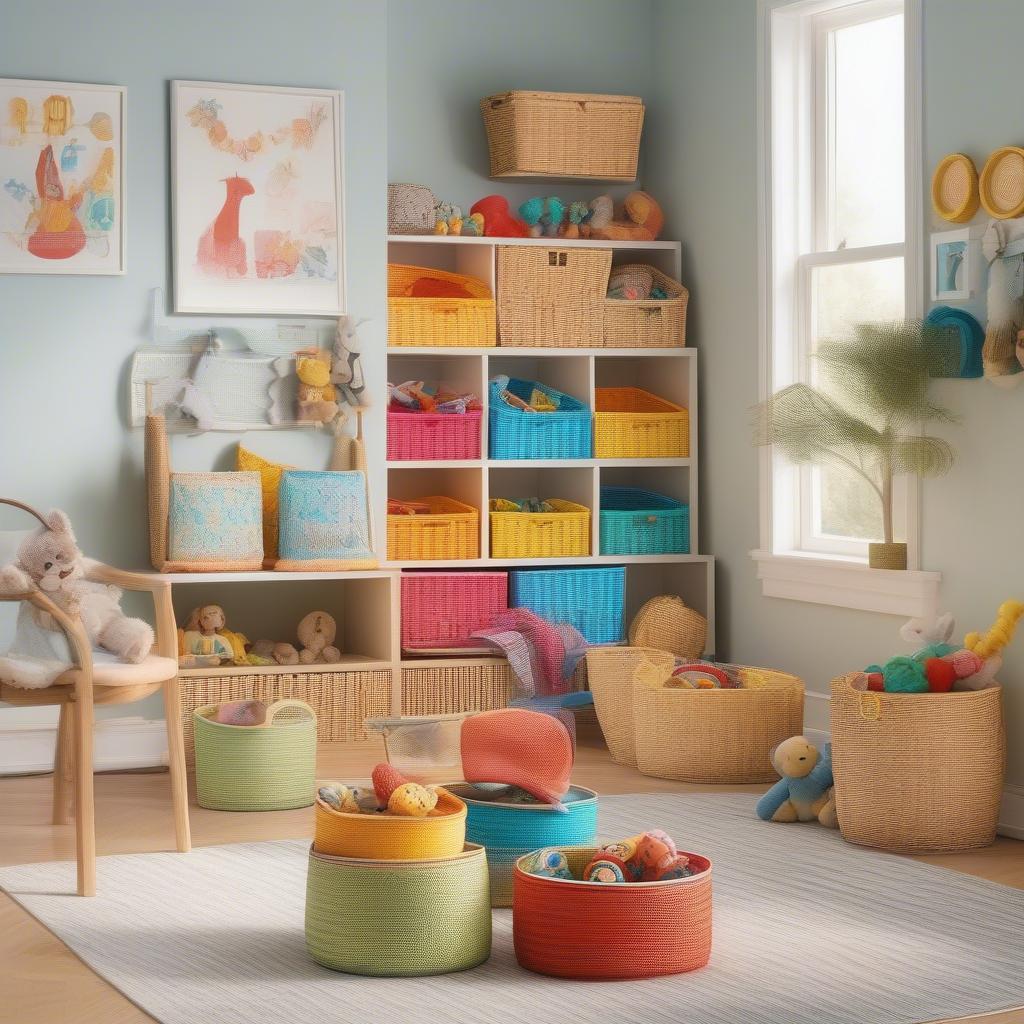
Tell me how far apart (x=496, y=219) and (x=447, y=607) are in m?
1.25

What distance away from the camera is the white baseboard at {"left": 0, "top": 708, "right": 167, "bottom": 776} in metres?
4.50

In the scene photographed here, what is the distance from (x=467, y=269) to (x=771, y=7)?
1.25m

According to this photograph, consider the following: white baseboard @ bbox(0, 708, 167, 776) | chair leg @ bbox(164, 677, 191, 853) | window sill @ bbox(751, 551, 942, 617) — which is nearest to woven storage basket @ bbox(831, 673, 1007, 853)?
window sill @ bbox(751, 551, 942, 617)

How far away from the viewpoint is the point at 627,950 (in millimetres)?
2766

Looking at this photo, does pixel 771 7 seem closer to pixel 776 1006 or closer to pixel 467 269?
pixel 467 269

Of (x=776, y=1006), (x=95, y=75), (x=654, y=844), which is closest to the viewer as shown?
(x=776, y=1006)

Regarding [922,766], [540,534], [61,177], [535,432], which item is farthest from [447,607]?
[922,766]

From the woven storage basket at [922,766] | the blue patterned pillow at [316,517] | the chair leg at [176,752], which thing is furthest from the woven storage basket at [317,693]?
the woven storage basket at [922,766]

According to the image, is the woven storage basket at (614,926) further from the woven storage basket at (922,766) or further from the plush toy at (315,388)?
the plush toy at (315,388)

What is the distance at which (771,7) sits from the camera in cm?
486

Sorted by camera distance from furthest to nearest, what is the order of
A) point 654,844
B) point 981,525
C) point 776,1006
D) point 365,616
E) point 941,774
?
point 365,616 → point 981,525 → point 941,774 → point 654,844 → point 776,1006

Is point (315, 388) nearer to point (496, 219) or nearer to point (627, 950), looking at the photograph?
point (496, 219)

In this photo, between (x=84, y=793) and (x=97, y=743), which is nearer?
(x=84, y=793)

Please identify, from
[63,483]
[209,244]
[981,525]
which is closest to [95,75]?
[209,244]
